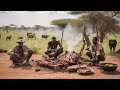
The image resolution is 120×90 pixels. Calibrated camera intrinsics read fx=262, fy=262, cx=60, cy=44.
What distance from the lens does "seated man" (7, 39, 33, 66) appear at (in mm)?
8180

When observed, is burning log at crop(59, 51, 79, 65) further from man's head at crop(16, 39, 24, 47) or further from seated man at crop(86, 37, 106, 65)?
man's head at crop(16, 39, 24, 47)

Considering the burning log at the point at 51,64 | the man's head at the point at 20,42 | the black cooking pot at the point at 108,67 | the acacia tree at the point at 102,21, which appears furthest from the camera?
the man's head at the point at 20,42

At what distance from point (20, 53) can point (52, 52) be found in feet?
3.33

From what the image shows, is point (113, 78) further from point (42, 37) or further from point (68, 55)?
point (42, 37)

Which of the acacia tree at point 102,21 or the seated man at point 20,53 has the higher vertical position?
the acacia tree at point 102,21

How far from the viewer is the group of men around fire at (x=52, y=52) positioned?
8.21m

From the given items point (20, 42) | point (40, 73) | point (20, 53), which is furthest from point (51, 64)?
point (20, 42)

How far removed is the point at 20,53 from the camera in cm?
830

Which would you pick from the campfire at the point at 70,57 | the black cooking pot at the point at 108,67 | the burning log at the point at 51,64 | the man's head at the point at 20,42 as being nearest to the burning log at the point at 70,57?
the campfire at the point at 70,57

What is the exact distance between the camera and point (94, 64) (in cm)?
827

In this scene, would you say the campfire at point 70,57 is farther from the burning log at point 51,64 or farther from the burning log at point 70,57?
the burning log at point 51,64

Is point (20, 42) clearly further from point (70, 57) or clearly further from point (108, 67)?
point (108, 67)

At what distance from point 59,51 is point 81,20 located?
1209 millimetres

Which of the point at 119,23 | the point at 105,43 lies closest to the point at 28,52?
the point at 105,43
